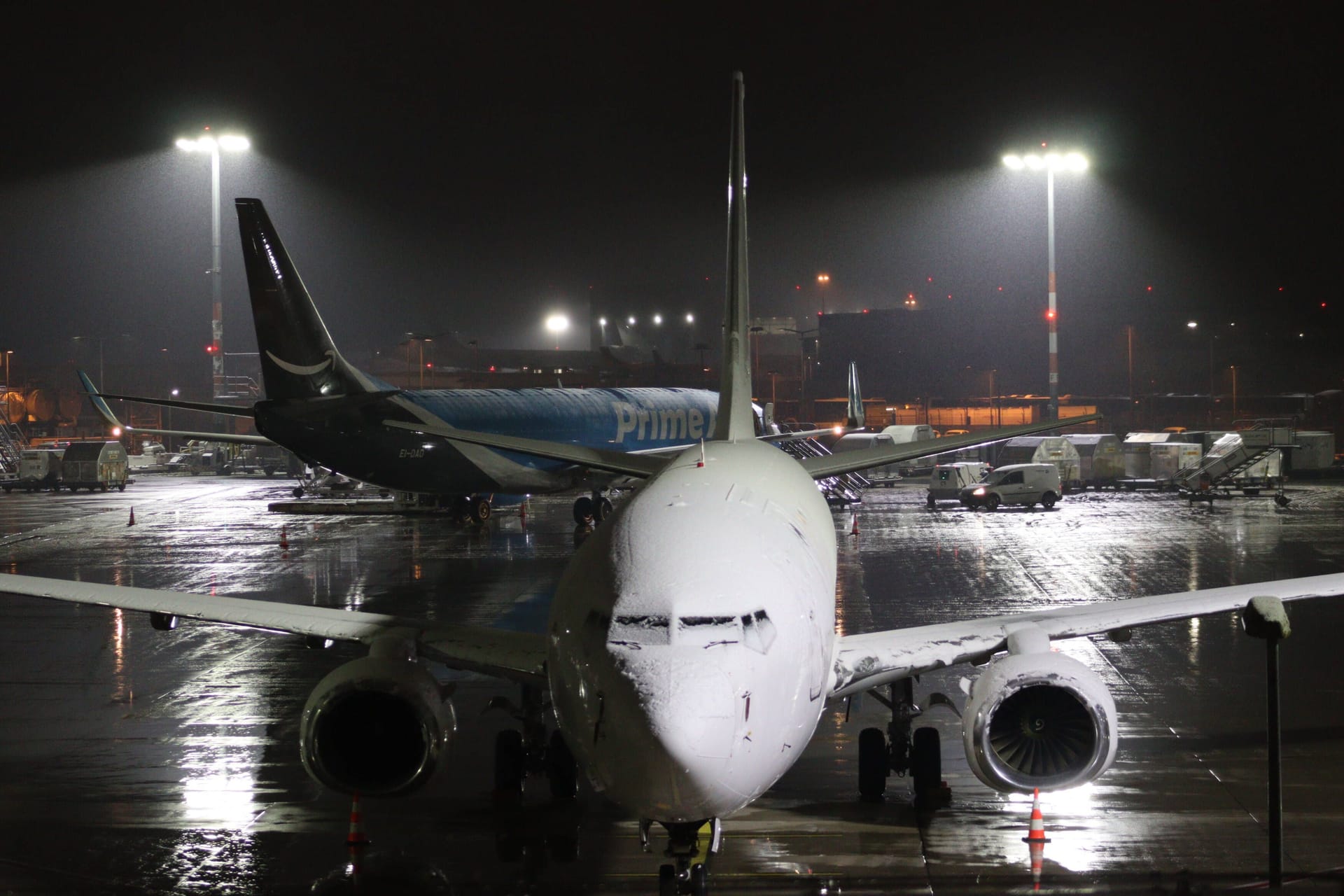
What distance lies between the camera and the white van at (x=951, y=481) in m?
49.4

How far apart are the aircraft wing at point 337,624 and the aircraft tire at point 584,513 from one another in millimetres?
26728

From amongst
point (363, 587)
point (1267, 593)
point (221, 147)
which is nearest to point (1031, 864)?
point (1267, 593)

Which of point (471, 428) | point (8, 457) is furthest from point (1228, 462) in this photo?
point (8, 457)

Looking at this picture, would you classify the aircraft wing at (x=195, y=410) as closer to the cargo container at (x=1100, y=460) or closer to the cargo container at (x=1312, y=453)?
the cargo container at (x=1100, y=460)

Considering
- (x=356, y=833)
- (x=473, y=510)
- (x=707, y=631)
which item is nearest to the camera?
(x=707, y=631)

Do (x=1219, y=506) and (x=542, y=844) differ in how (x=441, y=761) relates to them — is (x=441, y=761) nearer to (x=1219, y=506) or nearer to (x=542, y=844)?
(x=542, y=844)

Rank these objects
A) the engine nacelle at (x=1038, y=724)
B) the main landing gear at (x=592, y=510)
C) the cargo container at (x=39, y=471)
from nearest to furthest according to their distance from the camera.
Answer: the engine nacelle at (x=1038, y=724)
the main landing gear at (x=592, y=510)
the cargo container at (x=39, y=471)

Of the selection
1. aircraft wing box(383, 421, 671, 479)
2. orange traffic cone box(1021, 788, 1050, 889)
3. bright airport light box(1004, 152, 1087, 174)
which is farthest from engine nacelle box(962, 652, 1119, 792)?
bright airport light box(1004, 152, 1087, 174)

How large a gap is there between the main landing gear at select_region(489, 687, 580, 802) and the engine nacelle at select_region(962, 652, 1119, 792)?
4346 millimetres

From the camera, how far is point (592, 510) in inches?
1555

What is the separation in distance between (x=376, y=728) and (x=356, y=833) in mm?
1268

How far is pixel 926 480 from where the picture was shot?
69.5 m

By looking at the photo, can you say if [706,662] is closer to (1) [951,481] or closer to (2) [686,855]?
(2) [686,855]

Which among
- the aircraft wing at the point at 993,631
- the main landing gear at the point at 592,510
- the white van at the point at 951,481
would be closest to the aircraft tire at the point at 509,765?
the aircraft wing at the point at 993,631
